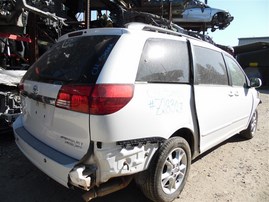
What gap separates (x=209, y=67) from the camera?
3865 millimetres

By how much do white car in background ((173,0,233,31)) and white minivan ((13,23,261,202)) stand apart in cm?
1183

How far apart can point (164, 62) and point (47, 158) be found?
1.46 m

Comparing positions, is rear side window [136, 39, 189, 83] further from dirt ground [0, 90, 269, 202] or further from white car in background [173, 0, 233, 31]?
white car in background [173, 0, 233, 31]

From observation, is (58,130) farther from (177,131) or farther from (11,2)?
(11,2)

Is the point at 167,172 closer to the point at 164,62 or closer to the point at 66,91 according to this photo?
the point at 164,62

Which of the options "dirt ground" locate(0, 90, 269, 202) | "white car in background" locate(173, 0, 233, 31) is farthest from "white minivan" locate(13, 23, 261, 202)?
"white car in background" locate(173, 0, 233, 31)

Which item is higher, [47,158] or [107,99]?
[107,99]

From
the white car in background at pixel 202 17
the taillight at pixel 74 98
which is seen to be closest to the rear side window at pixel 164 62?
the taillight at pixel 74 98

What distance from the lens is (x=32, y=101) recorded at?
311 centimetres

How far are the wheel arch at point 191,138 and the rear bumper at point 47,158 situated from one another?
126cm

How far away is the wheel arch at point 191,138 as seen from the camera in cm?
331

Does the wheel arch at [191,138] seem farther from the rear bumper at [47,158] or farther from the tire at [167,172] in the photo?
the rear bumper at [47,158]

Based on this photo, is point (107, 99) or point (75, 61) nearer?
point (107, 99)

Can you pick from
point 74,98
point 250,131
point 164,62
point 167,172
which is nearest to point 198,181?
point 167,172
